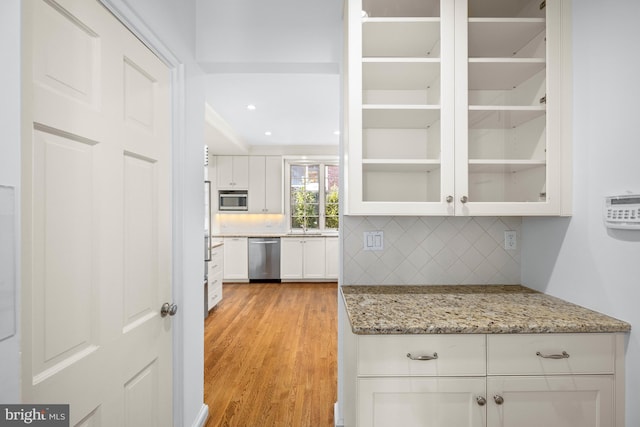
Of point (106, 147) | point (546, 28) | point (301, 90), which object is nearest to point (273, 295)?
point (301, 90)

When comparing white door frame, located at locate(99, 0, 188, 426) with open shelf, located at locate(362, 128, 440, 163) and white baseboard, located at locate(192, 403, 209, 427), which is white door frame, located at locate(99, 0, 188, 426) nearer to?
white baseboard, located at locate(192, 403, 209, 427)

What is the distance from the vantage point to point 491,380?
1199 millimetres

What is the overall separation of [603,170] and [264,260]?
5.11 metres

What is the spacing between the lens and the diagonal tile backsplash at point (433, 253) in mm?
1808

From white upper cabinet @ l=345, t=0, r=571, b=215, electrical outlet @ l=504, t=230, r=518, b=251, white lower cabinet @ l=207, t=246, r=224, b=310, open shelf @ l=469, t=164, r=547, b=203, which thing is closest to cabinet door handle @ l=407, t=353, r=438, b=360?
white upper cabinet @ l=345, t=0, r=571, b=215

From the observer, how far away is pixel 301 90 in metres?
3.37

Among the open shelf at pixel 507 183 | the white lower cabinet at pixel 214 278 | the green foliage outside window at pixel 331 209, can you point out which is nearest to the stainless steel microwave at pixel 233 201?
the green foliage outside window at pixel 331 209

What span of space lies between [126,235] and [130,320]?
0.34 metres

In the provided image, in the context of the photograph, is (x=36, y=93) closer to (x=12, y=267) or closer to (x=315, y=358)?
(x=12, y=267)

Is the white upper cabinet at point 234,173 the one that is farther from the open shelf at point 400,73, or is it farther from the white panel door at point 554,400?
the white panel door at point 554,400

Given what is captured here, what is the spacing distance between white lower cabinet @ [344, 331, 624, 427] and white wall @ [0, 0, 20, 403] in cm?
100

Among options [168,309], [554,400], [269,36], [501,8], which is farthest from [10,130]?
[501,8]

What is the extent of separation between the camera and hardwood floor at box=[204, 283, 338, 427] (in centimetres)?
209

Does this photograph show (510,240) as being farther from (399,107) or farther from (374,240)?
(399,107)
